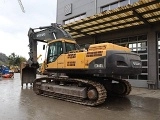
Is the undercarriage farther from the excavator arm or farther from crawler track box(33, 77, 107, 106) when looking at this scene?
the excavator arm

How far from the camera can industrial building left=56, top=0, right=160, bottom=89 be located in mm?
14255

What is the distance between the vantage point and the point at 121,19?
15797mm

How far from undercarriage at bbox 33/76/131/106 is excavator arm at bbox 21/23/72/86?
230 centimetres

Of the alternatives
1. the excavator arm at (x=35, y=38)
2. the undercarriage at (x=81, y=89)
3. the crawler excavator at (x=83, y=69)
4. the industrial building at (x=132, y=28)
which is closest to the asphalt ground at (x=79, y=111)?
the undercarriage at (x=81, y=89)

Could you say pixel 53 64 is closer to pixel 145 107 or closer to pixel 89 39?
pixel 145 107

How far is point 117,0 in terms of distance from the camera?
18.7 m

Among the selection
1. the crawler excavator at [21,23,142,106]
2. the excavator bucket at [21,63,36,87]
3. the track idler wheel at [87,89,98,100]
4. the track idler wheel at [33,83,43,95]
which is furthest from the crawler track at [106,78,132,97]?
the excavator bucket at [21,63,36,87]

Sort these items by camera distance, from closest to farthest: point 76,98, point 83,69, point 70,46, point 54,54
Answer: point 83,69, point 76,98, point 70,46, point 54,54

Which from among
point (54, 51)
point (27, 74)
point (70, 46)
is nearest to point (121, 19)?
point (70, 46)

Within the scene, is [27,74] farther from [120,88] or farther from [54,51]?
[120,88]

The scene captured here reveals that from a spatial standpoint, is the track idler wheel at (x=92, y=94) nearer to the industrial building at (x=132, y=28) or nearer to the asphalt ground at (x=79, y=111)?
the asphalt ground at (x=79, y=111)

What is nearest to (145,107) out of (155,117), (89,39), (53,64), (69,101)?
(155,117)

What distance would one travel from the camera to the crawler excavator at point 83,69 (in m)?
9.07

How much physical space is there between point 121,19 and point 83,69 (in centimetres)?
743
